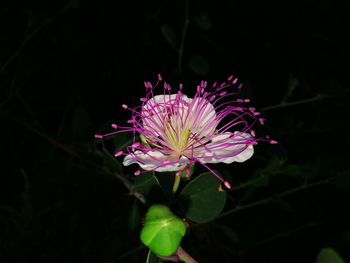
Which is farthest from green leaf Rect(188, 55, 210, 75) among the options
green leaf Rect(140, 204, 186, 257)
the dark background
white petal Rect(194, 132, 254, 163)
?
green leaf Rect(140, 204, 186, 257)

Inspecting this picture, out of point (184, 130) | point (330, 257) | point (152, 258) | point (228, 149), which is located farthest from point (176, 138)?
point (330, 257)

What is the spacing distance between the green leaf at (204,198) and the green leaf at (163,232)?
0.52ft

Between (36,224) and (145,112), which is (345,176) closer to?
(145,112)

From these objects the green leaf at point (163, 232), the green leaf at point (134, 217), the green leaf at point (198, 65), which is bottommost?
the green leaf at point (163, 232)

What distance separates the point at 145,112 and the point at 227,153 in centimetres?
26

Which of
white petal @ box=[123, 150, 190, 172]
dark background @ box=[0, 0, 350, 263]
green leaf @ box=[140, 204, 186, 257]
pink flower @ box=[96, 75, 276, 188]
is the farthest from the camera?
dark background @ box=[0, 0, 350, 263]

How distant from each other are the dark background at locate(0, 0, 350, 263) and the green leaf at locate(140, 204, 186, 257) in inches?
21.9

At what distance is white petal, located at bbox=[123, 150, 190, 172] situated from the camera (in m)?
0.95

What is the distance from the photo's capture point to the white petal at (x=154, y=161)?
95 cm

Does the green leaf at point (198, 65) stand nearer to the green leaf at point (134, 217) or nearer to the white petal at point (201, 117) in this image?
the white petal at point (201, 117)

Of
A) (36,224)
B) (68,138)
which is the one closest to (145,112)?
(68,138)

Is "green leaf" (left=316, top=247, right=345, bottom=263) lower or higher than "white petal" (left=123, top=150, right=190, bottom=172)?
lower

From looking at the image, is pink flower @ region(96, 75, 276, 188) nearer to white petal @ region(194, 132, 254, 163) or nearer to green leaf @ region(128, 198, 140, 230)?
white petal @ region(194, 132, 254, 163)

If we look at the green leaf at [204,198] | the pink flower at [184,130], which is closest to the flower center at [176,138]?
the pink flower at [184,130]
